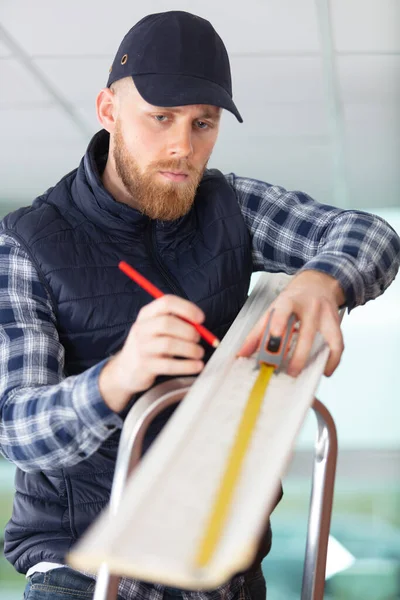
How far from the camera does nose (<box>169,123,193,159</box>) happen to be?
54.7 inches

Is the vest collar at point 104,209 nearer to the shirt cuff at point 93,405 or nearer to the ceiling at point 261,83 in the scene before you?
the shirt cuff at point 93,405

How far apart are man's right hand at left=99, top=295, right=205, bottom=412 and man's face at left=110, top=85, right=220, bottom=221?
0.50m

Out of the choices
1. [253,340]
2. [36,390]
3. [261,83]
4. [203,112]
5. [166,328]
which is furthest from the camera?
[261,83]

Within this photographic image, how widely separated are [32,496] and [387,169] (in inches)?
169

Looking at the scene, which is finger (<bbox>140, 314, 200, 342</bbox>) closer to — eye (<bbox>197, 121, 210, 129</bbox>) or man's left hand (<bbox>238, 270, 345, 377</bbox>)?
man's left hand (<bbox>238, 270, 345, 377</bbox>)

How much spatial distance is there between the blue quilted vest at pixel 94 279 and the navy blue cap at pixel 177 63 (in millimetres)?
192

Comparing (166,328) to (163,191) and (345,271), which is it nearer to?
(345,271)

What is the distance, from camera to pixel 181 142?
1390 millimetres

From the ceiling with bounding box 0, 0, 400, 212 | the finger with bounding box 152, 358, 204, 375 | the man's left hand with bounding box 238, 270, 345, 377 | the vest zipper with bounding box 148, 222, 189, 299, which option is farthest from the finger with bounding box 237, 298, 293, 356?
the ceiling with bounding box 0, 0, 400, 212

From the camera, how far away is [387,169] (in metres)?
5.28

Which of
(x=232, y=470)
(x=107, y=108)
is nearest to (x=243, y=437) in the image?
(x=232, y=470)

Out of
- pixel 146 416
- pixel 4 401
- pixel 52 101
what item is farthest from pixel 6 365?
pixel 52 101

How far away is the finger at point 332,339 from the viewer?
1022 mm

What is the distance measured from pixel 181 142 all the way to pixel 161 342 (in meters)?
0.58
